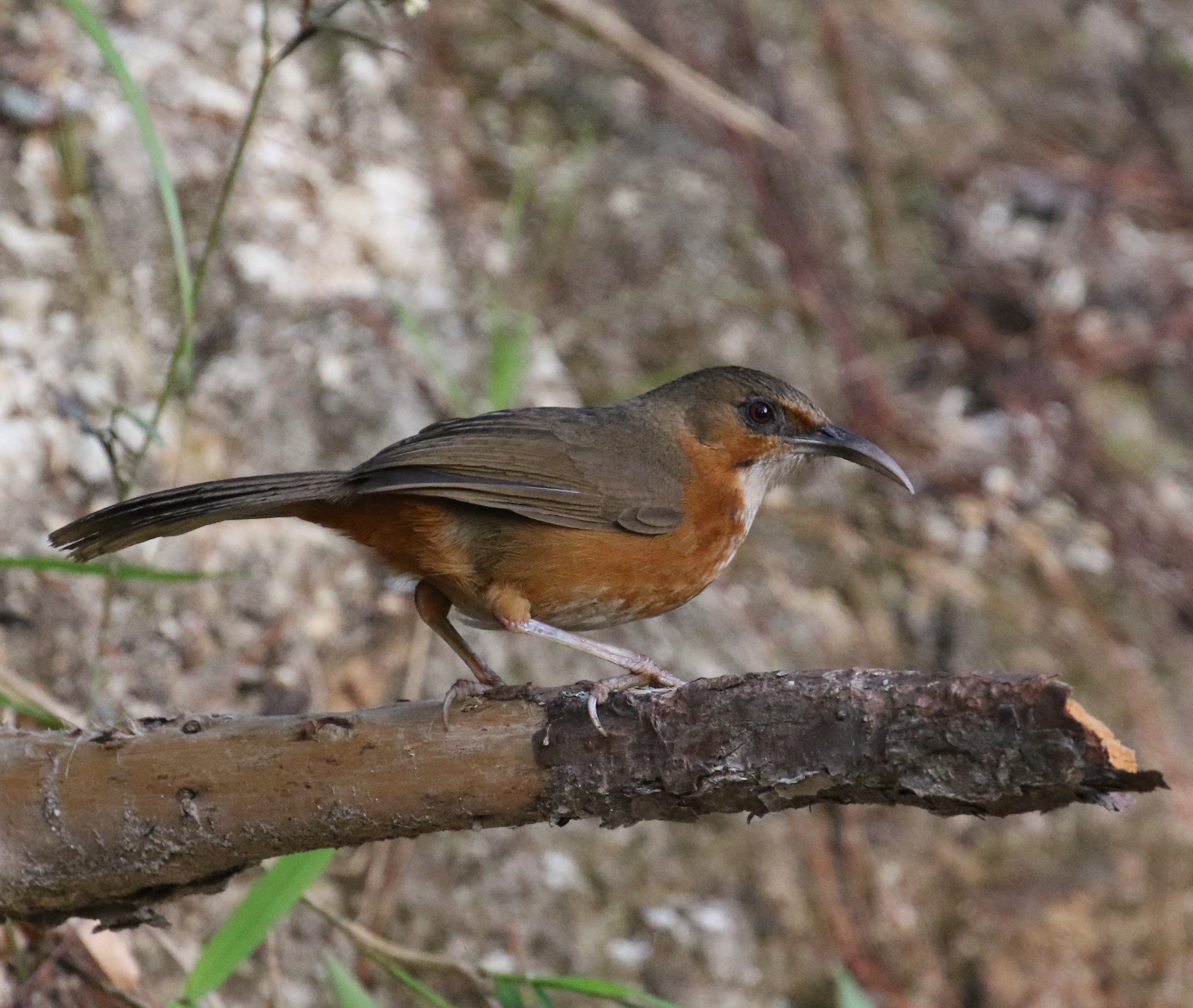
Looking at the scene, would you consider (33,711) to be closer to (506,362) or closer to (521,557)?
(521,557)

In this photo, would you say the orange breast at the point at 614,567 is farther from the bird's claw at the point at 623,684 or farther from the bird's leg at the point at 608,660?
the bird's claw at the point at 623,684

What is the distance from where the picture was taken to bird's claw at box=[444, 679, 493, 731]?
240 centimetres

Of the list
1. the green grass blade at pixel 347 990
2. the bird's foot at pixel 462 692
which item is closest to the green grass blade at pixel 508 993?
the green grass blade at pixel 347 990

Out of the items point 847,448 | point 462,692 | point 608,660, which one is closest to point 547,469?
point 608,660

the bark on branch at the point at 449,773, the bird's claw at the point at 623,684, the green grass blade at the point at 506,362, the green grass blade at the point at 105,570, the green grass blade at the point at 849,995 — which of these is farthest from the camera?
the green grass blade at the point at 506,362

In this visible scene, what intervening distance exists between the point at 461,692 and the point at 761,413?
155 cm

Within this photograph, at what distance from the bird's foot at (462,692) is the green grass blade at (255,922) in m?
0.51

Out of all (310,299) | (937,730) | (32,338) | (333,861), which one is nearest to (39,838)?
(333,861)

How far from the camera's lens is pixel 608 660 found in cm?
301

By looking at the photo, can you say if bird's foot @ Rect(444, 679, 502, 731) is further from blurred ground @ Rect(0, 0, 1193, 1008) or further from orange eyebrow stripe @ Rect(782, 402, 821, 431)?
orange eyebrow stripe @ Rect(782, 402, 821, 431)

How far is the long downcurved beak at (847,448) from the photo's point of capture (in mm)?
3588

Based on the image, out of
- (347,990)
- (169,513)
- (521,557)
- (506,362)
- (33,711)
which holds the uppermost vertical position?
(506,362)

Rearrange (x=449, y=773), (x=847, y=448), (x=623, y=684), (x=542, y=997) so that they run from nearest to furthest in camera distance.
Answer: (x=449, y=773) < (x=623, y=684) < (x=542, y=997) < (x=847, y=448)

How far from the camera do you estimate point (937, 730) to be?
1975 millimetres
